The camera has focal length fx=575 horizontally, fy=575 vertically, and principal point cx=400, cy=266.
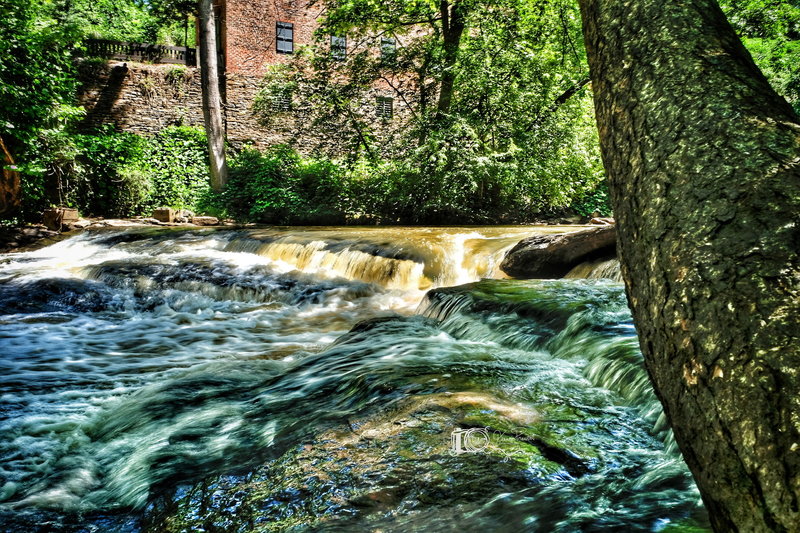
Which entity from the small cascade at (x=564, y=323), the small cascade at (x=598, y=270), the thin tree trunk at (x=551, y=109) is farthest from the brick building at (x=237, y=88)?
the small cascade at (x=564, y=323)

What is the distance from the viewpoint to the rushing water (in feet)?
6.81

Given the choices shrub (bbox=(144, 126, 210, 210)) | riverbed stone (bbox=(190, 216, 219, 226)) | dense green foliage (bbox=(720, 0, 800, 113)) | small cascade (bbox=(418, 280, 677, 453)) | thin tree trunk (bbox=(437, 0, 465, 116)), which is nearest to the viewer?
small cascade (bbox=(418, 280, 677, 453))

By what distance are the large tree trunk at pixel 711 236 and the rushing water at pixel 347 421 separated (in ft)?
2.85

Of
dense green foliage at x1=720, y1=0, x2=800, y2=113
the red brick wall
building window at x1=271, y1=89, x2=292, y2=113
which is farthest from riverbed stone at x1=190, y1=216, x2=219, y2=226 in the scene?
dense green foliage at x1=720, y1=0, x2=800, y2=113

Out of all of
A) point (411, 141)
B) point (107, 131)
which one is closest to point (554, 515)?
point (411, 141)

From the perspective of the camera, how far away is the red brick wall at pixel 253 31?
73.5 feet

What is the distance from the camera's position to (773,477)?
97cm

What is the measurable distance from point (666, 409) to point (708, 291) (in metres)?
0.28

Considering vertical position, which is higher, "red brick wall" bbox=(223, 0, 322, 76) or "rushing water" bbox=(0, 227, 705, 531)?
"red brick wall" bbox=(223, 0, 322, 76)

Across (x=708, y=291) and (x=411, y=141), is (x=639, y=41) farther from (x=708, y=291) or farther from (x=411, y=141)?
(x=411, y=141)

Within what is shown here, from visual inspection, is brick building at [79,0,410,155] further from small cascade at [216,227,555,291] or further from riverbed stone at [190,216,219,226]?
small cascade at [216,227,555,291]

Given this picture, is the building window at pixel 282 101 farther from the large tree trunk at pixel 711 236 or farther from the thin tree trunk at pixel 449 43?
the large tree trunk at pixel 711 236

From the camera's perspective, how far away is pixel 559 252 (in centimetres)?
800

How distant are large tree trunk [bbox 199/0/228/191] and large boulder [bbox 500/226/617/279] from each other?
12107 millimetres
